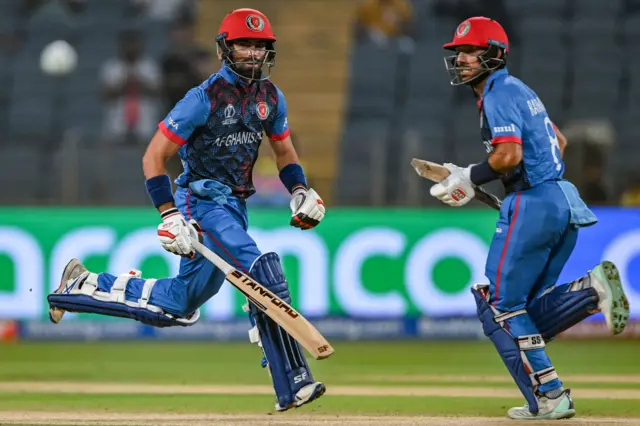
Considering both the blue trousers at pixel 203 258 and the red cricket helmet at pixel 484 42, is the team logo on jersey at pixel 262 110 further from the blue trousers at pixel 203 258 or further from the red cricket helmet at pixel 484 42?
the red cricket helmet at pixel 484 42

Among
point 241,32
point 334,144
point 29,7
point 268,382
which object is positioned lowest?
point 268,382

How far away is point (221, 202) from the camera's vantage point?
260 inches

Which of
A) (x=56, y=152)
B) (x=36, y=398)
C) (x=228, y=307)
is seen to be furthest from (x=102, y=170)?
(x=36, y=398)

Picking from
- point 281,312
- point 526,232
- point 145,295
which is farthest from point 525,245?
point 145,295

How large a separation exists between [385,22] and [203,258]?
1012 cm

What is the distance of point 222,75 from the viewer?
6.63 metres

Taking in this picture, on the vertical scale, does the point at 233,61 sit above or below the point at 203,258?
above

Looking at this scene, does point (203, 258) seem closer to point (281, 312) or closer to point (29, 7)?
point (281, 312)

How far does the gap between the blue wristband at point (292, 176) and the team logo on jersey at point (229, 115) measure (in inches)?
23.0

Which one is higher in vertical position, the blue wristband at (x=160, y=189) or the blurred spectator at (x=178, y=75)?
the blurred spectator at (x=178, y=75)

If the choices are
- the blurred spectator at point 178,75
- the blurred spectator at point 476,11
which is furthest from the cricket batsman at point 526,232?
the blurred spectator at point 476,11

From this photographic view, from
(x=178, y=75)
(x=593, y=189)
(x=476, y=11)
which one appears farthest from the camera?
(x=476, y=11)

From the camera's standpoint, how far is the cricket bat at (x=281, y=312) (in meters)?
6.23

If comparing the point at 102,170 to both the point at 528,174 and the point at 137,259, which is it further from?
the point at 528,174
